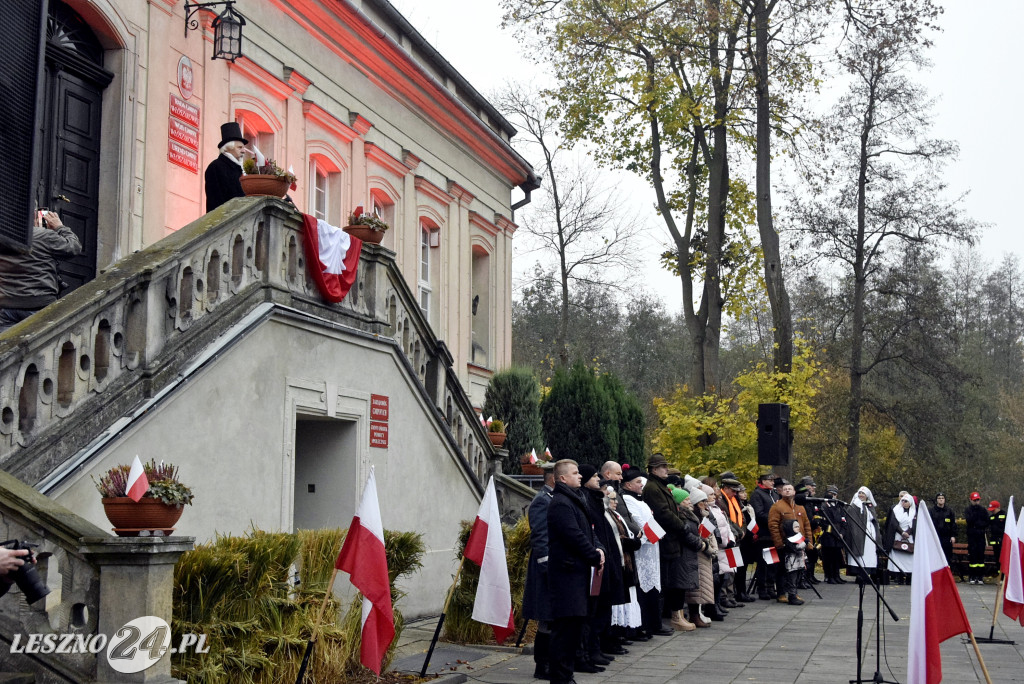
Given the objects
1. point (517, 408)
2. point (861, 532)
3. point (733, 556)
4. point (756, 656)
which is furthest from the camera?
point (517, 408)

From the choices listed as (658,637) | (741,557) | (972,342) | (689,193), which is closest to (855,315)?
(689,193)

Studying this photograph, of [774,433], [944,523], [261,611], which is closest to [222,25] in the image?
[261,611]

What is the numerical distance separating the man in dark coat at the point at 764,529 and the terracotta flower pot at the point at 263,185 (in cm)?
1010

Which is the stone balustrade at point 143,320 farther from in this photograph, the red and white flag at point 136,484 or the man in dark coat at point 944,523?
the man in dark coat at point 944,523

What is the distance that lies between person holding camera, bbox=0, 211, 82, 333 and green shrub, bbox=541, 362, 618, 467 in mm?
15762

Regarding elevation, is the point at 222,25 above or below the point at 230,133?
above

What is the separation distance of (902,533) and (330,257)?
1406 cm

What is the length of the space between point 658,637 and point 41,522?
27.5 feet

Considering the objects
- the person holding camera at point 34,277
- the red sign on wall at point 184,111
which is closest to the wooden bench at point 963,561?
the red sign on wall at point 184,111

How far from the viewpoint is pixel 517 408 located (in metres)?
21.5

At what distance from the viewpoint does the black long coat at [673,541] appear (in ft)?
43.9

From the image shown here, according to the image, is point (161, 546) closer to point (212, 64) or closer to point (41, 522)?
point (41, 522)

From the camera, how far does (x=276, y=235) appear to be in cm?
1080

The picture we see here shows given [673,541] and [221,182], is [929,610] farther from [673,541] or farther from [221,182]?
[221,182]
